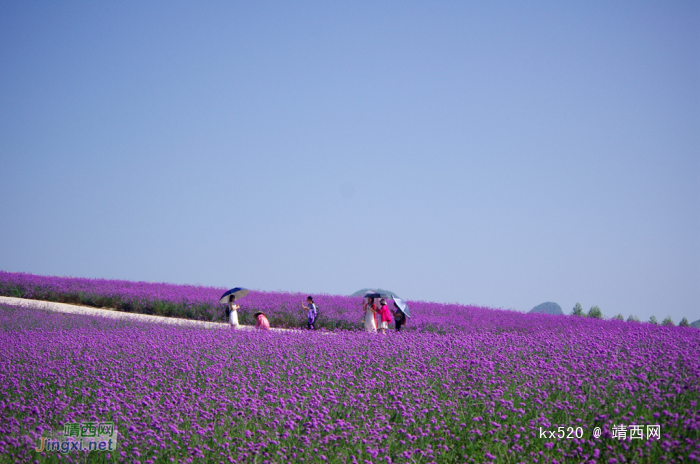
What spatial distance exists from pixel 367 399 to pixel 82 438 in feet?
8.67

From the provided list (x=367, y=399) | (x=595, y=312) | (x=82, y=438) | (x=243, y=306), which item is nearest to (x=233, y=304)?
(x=243, y=306)

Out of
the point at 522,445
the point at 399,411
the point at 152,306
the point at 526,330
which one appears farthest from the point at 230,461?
the point at 152,306

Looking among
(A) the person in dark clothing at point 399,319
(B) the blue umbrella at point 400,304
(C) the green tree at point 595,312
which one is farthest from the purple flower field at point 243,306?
(C) the green tree at point 595,312

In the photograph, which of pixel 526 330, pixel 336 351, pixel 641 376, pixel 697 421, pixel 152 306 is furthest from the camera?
pixel 152 306

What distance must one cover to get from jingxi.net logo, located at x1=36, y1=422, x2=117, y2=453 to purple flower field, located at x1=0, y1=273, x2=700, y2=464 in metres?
0.09

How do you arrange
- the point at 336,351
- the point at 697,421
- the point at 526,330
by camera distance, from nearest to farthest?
the point at 697,421 → the point at 336,351 → the point at 526,330

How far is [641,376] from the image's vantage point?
14.8 ft

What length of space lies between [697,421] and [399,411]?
2.33 meters

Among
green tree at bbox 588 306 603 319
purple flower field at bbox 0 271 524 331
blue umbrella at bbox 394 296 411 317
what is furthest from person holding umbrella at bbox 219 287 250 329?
green tree at bbox 588 306 603 319

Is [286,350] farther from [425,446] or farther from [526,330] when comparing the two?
[526,330]

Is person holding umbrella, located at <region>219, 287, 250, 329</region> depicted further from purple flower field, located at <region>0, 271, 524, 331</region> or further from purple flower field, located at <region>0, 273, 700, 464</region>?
purple flower field, located at <region>0, 273, 700, 464</region>

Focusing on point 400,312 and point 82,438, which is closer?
point 82,438

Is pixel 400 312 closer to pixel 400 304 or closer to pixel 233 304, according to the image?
pixel 400 304

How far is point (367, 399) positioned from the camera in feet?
16.2
